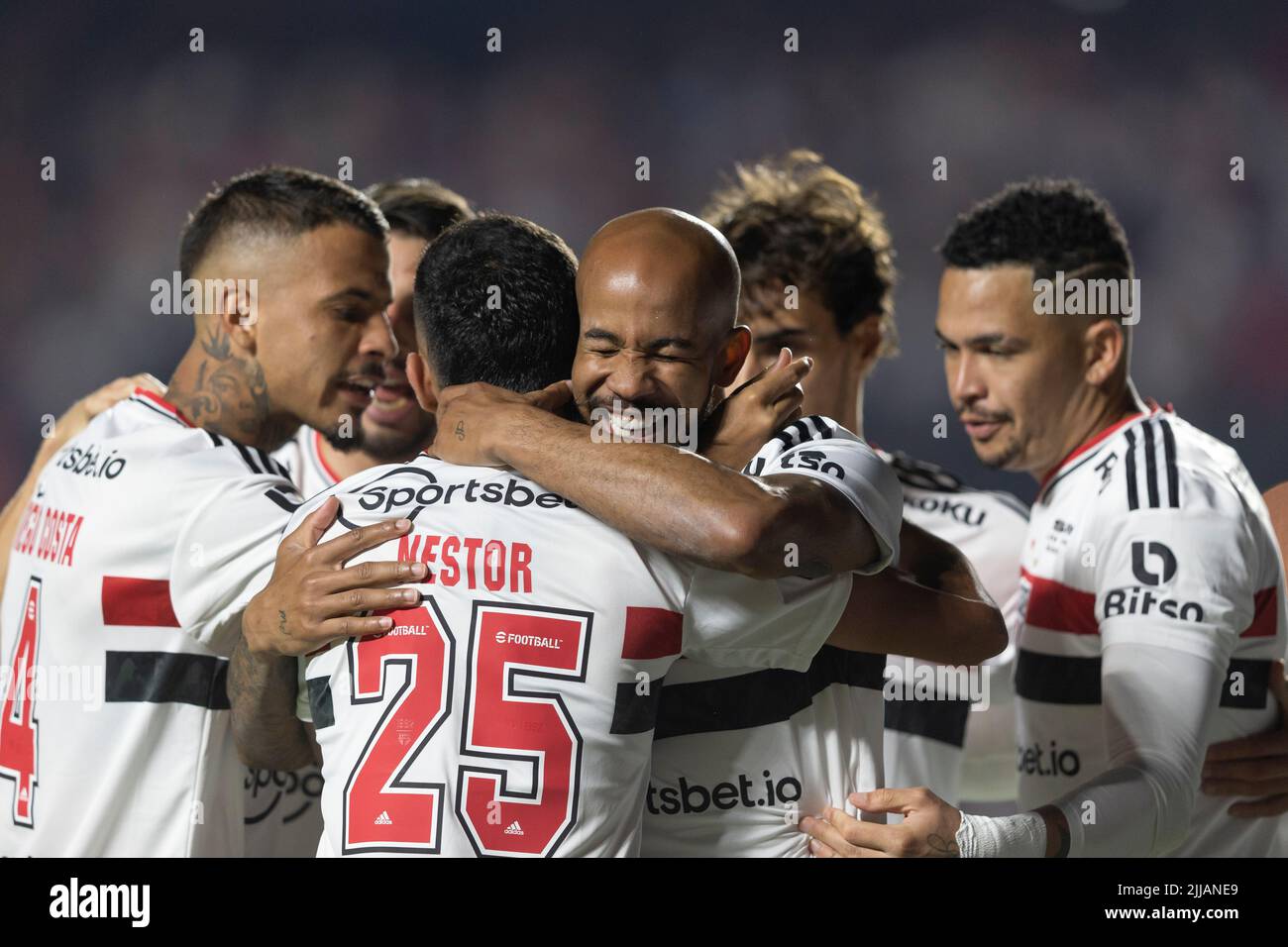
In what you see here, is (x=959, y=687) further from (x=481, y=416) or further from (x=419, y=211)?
(x=419, y=211)

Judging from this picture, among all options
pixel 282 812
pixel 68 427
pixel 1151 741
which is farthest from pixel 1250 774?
pixel 68 427

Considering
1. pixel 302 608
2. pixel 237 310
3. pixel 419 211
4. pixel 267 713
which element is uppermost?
pixel 419 211

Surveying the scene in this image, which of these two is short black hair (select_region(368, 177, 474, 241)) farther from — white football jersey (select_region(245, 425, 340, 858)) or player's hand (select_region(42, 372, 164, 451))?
white football jersey (select_region(245, 425, 340, 858))

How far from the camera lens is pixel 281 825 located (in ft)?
9.07

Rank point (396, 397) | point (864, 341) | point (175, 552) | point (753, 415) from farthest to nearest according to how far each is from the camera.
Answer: point (864, 341), point (396, 397), point (175, 552), point (753, 415)

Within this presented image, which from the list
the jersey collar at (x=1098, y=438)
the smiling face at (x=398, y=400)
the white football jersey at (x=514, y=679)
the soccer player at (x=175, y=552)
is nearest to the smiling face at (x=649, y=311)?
the white football jersey at (x=514, y=679)

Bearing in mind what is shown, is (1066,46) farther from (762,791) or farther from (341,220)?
(762,791)

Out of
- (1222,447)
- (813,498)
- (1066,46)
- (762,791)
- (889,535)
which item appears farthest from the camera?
(1066,46)

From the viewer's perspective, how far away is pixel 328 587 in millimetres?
1834

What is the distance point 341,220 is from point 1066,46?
6069mm

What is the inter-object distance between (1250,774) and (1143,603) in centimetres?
59

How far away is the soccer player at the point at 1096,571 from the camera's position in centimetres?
241

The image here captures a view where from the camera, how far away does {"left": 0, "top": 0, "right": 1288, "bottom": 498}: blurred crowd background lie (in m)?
6.75
